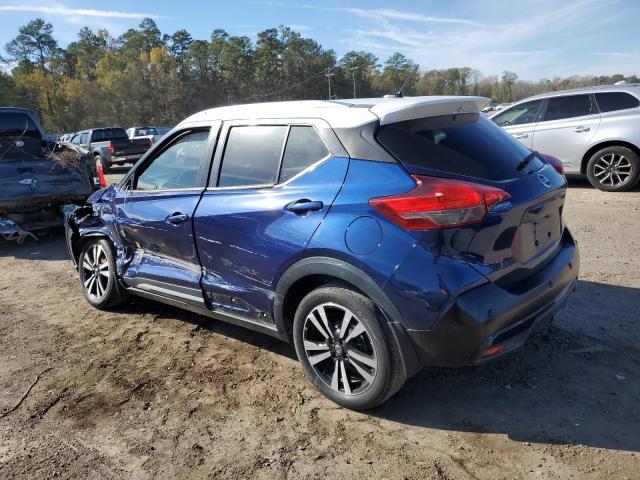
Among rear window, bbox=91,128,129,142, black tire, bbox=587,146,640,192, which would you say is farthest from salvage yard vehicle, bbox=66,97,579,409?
rear window, bbox=91,128,129,142

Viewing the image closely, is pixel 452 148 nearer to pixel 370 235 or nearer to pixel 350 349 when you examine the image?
pixel 370 235

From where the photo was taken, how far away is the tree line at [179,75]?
71188 mm

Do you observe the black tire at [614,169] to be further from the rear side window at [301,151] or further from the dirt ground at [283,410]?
the rear side window at [301,151]

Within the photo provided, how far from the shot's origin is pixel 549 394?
3.03 metres

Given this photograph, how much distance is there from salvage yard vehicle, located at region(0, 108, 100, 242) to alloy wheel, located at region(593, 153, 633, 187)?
867 centimetres

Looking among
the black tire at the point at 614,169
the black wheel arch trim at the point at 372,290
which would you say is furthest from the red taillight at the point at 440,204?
the black tire at the point at 614,169

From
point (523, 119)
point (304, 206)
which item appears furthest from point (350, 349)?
point (523, 119)

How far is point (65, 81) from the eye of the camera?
80.5m

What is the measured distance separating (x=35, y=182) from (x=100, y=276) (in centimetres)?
A: 375

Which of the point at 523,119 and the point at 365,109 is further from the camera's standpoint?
the point at 523,119

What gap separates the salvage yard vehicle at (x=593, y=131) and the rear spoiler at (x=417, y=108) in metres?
6.73

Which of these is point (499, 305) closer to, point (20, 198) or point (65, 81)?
point (20, 198)

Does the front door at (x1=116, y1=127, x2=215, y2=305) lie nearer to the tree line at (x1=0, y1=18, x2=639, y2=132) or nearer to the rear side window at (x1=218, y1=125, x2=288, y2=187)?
the rear side window at (x1=218, y1=125, x2=288, y2=187)

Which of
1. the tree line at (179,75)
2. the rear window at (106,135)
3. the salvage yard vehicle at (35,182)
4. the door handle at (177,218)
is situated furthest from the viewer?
the tree line at (179,75)
